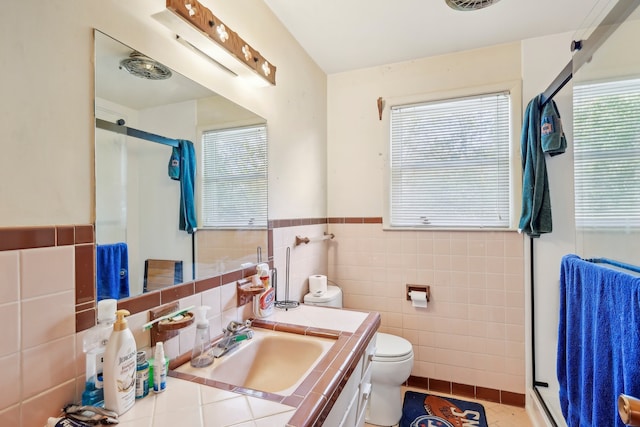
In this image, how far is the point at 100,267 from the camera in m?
0.81

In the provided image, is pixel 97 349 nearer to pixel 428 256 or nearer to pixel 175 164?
pixel 175 164

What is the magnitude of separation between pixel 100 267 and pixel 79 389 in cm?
30

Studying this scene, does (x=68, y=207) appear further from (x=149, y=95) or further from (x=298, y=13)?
(x=298, y=13)

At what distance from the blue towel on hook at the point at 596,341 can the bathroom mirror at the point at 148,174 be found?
1.37 metres

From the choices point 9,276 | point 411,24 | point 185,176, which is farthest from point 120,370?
point 411,24

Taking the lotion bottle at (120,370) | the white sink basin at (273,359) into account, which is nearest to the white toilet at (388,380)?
the white sink basin at (273,359)

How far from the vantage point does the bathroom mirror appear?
2.74ft

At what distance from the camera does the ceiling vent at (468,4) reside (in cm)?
164

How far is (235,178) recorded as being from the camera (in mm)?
1441

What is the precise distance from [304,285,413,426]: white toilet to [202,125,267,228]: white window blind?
1.09m

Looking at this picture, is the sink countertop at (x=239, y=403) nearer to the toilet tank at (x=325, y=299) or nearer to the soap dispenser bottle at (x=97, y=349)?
the soap dispenser bottle at (x=97, y=349)

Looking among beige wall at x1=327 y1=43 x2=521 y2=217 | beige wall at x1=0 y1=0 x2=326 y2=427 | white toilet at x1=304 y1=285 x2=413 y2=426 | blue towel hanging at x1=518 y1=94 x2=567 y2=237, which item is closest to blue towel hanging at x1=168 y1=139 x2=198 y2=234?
beige wall at x1=0 y1=0 x2=326 y2=427

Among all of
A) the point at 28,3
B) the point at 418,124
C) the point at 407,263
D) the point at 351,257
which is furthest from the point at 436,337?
the point at 28,3

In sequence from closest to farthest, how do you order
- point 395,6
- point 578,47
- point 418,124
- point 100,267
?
point 100,267
point 578,47
point 395,6
point 418,124
